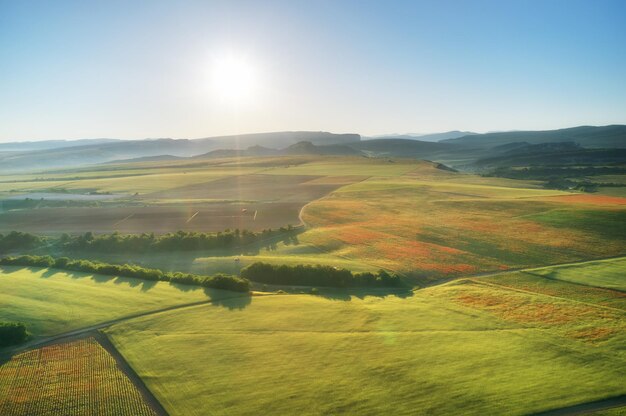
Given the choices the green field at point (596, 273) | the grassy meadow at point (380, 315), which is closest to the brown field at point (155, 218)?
the grassy meadow at point (380, 315)

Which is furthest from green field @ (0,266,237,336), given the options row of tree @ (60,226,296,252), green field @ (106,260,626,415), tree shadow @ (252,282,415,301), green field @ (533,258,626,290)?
green field @ (533,258,626,290)

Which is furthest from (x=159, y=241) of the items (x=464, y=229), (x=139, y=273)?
(x=464, y=229)

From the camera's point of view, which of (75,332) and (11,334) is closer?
(11,334)

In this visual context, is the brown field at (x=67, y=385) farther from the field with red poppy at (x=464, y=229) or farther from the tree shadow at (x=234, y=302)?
the field with red poppy at (x=464, y=229)

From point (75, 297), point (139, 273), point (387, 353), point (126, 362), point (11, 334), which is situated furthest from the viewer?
point (139, 273)

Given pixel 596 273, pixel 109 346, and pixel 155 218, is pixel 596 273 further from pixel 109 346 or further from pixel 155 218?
A: pixel 155 218

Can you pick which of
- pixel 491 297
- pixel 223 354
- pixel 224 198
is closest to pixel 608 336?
pixel 491 297

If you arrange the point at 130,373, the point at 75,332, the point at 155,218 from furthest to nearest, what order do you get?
the point at 155,218
the point at 75,332
the point at 130,373
